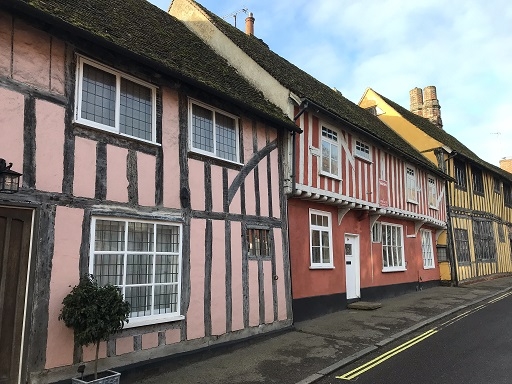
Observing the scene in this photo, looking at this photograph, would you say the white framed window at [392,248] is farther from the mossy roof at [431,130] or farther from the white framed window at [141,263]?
the white framed window at [141,263]

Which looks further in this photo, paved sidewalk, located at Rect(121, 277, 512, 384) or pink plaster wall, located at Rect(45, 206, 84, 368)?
paved sidewalk, located at Rect(121, 277, 512, 384)

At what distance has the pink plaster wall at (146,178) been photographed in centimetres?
681

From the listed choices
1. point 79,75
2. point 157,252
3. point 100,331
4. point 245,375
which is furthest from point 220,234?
point 79,75

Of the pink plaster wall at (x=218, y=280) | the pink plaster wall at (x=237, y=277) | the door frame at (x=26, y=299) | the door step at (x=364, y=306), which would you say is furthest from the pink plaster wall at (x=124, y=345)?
the door step at (x=364, y=306)

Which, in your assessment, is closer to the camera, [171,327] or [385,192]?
[171,327]

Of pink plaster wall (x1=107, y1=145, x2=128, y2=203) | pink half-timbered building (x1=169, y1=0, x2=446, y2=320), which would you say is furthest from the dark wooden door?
pink half-timbered building (x1=169, y1=0, x2=446, y2=320)

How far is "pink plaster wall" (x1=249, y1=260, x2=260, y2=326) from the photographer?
339 inches

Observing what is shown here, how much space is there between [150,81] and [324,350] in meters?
6.10

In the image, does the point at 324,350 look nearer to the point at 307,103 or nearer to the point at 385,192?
the point at 307,103

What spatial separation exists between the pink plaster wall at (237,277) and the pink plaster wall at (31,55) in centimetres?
447

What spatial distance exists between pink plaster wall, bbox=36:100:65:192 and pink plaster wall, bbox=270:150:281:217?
Result: 5153 mm

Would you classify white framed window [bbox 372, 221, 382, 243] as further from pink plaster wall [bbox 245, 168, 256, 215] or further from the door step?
pink plaster wall [bbox 245, 168, 256, 215]

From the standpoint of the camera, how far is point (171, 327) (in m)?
6.93

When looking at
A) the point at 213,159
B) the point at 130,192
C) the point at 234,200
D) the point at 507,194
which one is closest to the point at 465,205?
the point at 507,194
